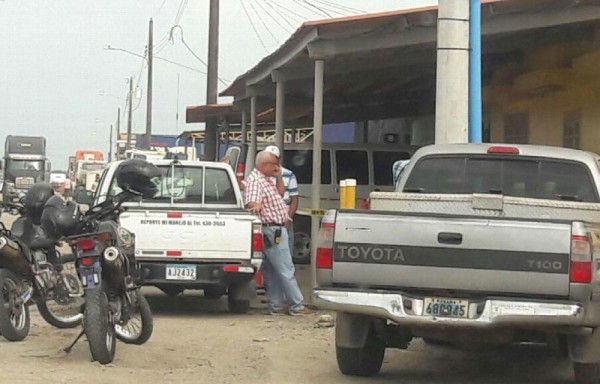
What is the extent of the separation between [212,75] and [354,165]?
10.4 m

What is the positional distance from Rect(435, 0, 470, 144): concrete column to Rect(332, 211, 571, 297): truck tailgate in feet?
11.5

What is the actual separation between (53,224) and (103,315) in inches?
38.5

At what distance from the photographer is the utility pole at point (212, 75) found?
2772cm

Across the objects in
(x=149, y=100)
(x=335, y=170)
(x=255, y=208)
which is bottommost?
(x=255, y=208)

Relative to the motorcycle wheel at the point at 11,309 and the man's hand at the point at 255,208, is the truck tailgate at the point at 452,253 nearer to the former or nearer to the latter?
the motorcycle wheel at the point at 11,309

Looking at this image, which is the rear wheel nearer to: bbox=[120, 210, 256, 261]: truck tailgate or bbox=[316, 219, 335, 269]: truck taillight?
bbox=[120, 210, 256, 261]: truck tailgate

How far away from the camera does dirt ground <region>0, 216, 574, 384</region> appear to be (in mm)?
7734

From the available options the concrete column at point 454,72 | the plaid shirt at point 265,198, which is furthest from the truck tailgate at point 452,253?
the plaid shirt at point 265,198

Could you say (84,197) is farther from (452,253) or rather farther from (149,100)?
(149,100)

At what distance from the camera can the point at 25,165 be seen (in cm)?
5200

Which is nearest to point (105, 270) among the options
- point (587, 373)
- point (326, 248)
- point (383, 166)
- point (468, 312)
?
point (326, 248)

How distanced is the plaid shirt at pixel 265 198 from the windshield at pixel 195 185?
20.0 inches

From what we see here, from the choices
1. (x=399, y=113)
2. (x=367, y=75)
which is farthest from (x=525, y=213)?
(x=399, y=113)

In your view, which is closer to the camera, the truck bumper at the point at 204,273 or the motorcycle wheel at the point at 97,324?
the motorcycle wheel at the point at 97,324
